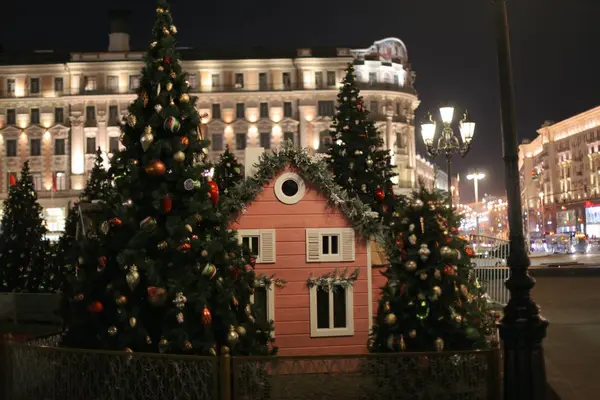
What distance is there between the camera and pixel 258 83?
71562 millimetres

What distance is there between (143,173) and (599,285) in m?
19.9

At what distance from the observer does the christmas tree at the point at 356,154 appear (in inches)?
894

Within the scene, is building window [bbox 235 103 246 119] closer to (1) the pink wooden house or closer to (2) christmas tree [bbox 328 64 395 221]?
(2) christmas tree [bbox 328 64 395 221]

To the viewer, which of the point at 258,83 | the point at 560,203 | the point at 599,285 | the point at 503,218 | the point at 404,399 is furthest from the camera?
the point at 503,218

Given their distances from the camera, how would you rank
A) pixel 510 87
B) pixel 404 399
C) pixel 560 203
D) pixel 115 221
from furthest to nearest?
pixel 560 203, pixel 115 221, pixel 510 87, pixel 404 399

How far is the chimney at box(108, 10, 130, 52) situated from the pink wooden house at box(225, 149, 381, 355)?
64.3m

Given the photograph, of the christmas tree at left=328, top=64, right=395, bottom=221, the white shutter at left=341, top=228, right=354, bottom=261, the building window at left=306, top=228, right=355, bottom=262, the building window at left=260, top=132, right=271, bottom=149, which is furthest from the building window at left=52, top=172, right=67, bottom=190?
the white shutter at left=341, top=228, right=354, bottom=261

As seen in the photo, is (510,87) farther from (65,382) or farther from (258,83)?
(258,83)

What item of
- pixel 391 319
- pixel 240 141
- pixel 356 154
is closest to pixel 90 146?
pixel 240 141

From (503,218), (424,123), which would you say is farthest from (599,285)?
(503,218)

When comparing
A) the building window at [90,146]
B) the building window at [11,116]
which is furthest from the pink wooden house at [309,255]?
the building window at [11,116]

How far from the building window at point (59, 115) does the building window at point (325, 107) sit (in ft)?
79.6

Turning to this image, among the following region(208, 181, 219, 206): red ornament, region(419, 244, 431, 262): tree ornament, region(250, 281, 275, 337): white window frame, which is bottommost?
region(250, 281, 275, 337): white window frame

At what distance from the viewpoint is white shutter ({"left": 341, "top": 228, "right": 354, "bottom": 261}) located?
1305 centimetres
